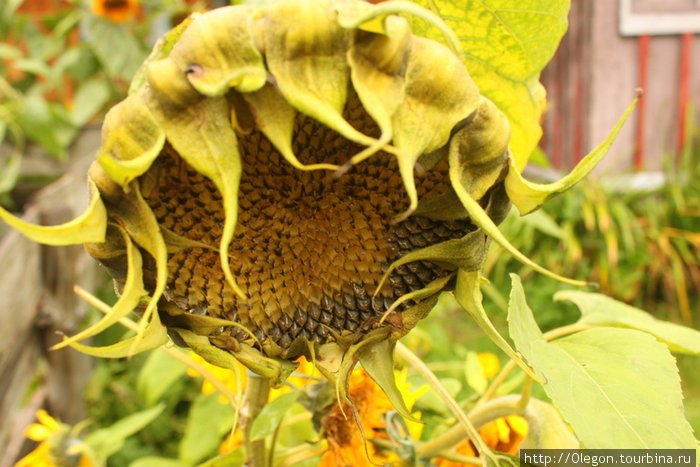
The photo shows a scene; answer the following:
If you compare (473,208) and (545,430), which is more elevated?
(473,208)

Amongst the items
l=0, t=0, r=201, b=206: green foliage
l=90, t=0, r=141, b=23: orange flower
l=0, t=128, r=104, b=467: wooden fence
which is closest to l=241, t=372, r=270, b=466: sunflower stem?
l=0, t=128, r=104, b=467: wooden fence

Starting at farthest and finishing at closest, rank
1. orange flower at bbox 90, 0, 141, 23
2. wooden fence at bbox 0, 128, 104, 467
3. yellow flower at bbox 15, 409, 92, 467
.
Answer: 1. orange flower at bbox 90, 0, 141, 23
2. wooden fence at bbox 0, 128, 104, 467
3. yellow flower at bbox 15, 409, 92, 467

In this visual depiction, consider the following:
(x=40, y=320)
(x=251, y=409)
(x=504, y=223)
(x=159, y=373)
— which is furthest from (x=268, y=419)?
(x=504, y=223)

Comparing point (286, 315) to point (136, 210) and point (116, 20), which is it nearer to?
point (136, 210)

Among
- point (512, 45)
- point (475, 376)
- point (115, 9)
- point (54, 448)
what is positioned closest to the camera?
point (512, 45)

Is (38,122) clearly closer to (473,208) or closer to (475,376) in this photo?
(475,376)

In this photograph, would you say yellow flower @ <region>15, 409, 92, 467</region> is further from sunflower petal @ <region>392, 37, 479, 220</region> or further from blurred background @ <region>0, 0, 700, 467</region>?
sunflower petal @ <region>392, 37, 479, 220</region>
